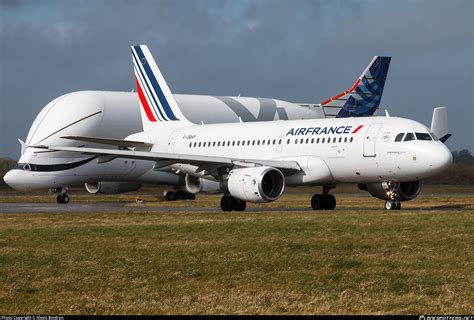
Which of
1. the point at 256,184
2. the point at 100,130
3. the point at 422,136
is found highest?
the point at 100,130

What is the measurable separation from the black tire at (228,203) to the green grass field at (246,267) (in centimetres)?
1149

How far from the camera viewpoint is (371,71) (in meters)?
61.0

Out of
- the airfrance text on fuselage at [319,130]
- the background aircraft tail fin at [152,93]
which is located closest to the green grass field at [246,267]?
the airfrance text on fuselage at [319,130]

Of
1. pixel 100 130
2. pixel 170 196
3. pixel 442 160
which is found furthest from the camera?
pixel 170 196

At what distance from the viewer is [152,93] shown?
49000 millimetres

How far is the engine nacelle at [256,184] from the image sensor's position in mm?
35906

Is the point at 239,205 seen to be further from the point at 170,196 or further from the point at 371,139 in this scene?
the point at 170,196

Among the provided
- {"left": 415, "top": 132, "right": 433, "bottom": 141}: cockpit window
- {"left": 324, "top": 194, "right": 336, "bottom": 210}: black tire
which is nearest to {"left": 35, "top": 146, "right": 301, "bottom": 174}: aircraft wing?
{"left": 324, "top": 194, "right": 336, "bottom": 210}: black tire

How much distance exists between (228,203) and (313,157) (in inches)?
162

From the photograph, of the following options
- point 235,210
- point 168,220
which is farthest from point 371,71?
point 168,220

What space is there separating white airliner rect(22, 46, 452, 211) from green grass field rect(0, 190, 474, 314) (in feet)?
25.2

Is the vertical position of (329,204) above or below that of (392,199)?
below

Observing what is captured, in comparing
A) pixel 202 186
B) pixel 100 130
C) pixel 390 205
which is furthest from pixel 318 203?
pixel 100 130

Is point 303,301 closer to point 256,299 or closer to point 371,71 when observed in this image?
point 256,299
